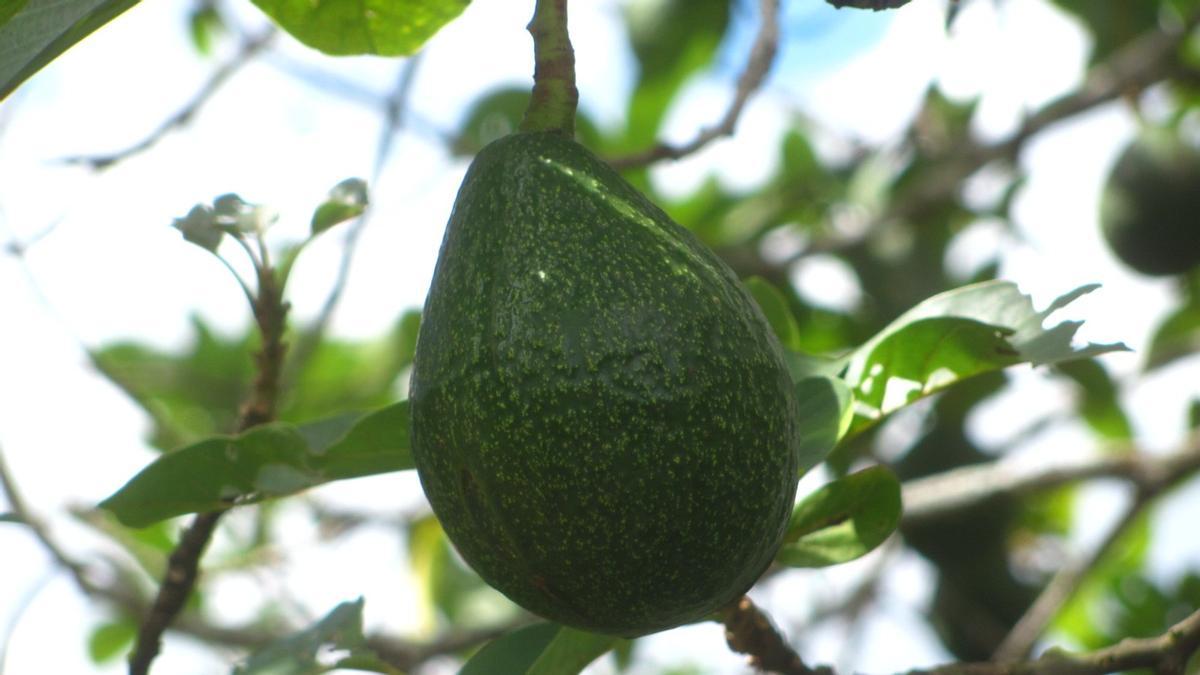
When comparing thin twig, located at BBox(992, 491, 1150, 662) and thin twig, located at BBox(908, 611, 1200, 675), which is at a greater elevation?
thin twig, located at BBox(908, 611, 1200, 675)

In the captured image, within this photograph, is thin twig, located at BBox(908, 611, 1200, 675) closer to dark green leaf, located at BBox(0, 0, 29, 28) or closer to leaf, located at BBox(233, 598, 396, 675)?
leaf, located at BBox(233, 598, 396, 675)

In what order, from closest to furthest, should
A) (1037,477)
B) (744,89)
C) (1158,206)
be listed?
(744,89) < (1037,477) < (1158,206)

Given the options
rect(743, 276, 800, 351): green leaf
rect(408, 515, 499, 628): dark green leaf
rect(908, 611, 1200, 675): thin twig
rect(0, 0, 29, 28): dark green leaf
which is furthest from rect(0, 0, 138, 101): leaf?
rect(408, 515, 499, 628): dark green leaf

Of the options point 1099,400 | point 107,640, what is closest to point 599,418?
point 1099,400

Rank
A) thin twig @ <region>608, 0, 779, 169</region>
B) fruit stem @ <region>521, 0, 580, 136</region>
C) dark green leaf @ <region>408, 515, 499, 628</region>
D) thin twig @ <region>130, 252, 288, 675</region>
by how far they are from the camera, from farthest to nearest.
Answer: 1. dark green leaf @ <region>408, 515, 499, 628</region>
2. thin twig @ <region>608, 0, 779, 169</region>
3. thin twig @ <region>130, 252, 288, 675</region>
4. fruit stem @ <region>521, 0, 580, 136</region>

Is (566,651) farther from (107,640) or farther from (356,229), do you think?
(107,640)

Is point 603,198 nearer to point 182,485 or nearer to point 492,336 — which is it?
point 492,336

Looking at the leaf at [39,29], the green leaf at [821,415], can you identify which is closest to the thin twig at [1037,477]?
the green leaf at [821,415]
